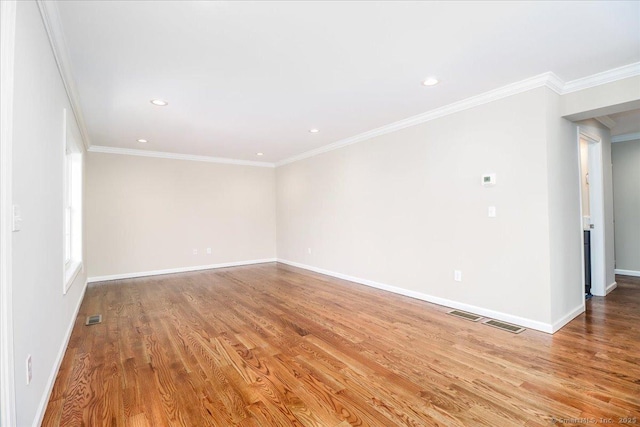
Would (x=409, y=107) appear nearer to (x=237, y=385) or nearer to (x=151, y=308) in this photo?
(x=237, y=385)

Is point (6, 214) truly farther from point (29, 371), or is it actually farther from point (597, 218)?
point (597, 218)

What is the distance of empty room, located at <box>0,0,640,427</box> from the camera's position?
1.84m

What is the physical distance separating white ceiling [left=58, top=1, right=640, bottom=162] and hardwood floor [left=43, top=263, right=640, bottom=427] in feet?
8.25

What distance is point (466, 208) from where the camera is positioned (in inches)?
141

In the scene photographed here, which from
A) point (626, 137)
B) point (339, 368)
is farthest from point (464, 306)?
point (626, 137)

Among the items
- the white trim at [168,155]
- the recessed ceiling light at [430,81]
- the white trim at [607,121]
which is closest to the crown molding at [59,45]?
the white trim at [168,155]

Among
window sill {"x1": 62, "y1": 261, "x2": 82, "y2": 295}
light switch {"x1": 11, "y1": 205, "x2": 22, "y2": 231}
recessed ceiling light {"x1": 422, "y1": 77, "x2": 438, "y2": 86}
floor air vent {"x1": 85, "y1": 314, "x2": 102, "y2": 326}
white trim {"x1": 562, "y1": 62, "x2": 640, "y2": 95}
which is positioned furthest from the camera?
floor air vent {"x1": 85, "y1": 314, "x2": 102, "y2": 326}

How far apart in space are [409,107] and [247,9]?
2.40 meters

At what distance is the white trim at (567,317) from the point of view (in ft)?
9.72

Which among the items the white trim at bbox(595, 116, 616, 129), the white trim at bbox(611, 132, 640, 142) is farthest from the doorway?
the white trim at bbox(611, 132, 640, 142)

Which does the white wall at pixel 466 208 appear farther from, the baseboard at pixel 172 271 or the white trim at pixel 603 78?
the baseboard at pixel 172 271

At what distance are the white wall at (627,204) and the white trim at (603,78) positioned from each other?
3.60 m

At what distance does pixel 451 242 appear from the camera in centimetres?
372

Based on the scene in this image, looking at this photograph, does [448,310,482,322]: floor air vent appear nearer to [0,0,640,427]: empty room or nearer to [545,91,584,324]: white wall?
[0,0,640,427]: empty room
